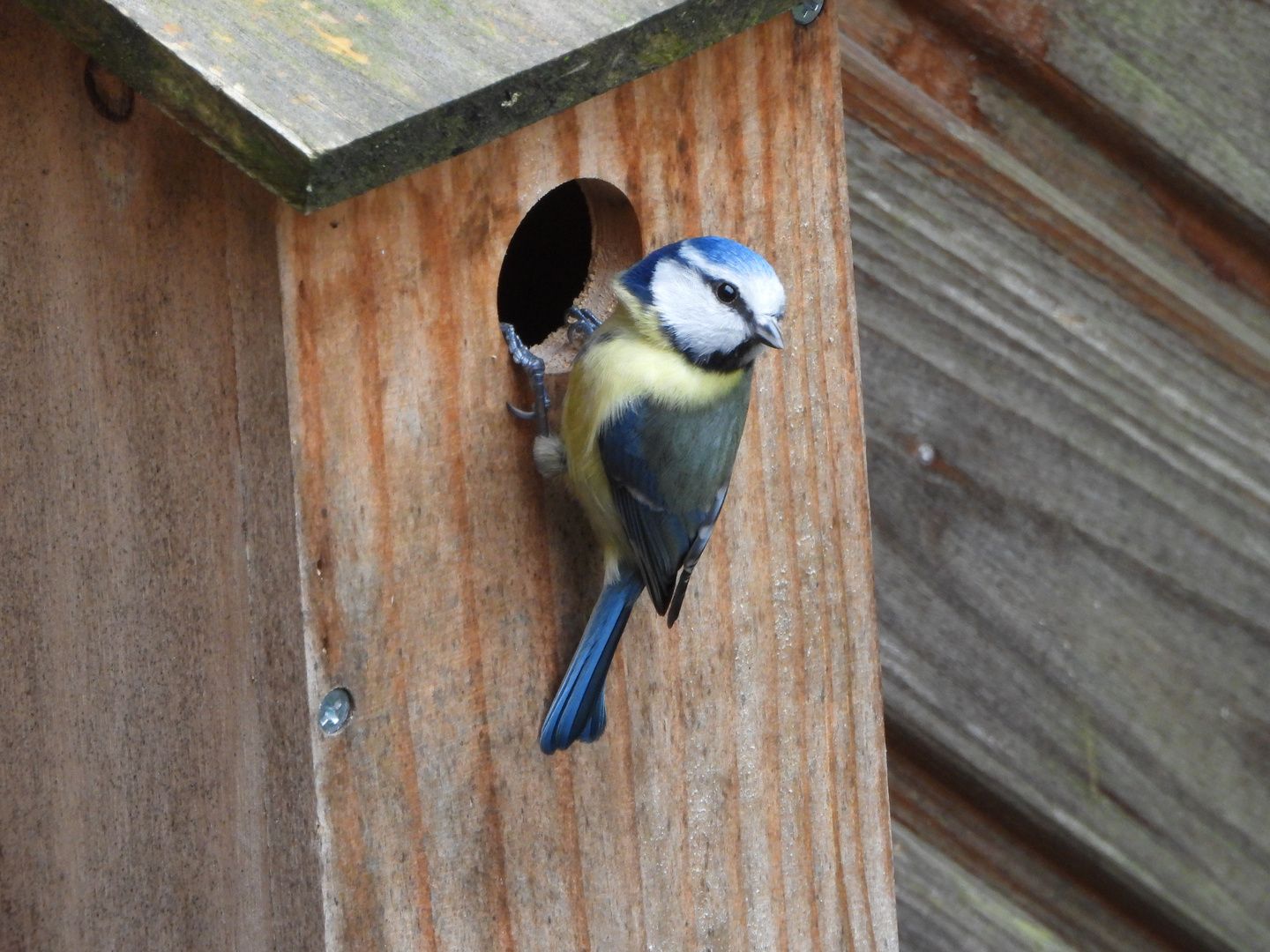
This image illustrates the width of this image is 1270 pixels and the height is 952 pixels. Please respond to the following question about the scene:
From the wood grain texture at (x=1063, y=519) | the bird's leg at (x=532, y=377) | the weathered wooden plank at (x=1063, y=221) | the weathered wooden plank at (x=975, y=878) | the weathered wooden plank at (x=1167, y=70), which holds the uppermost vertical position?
the weathered wooden plank at (x=1167, y=70)

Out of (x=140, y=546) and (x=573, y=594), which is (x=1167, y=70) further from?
(x=140, y=546)

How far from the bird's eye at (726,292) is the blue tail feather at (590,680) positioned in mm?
278

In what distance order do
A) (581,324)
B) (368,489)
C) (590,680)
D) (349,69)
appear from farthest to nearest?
(581,324)
(590,680)
(368,489)
(349,69)

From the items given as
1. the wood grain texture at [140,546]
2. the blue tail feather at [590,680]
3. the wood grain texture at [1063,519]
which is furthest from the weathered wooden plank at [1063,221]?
the wood grain texture at [140,546]

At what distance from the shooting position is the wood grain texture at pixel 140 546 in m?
1.05

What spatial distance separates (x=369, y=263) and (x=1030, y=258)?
89 centimetres

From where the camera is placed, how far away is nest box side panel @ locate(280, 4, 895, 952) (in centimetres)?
107

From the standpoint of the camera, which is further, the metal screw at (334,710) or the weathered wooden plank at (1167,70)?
the weathered wooden plank at (1167,70)

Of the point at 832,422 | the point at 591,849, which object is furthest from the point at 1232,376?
the point at 591,849

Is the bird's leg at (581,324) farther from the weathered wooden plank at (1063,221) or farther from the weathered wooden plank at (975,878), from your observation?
the weathered wooden plank at (975,878)

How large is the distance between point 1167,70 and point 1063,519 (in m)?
0.54

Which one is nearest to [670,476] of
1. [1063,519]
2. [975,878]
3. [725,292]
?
[725,292]

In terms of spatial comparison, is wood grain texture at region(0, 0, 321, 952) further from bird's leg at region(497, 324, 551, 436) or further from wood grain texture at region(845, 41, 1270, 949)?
wood grain texture at region(845, 41, 1270, 949)

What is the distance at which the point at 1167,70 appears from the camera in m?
1.65
